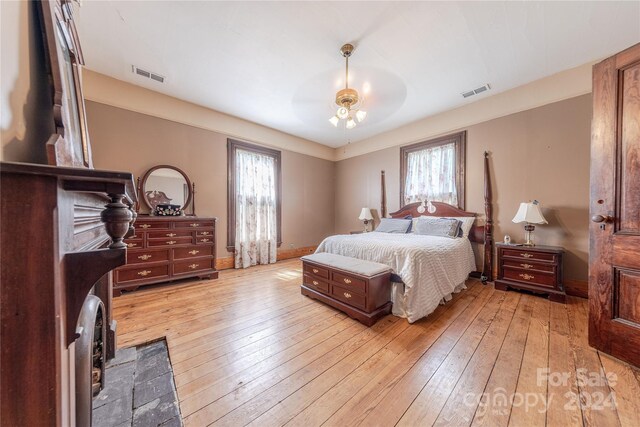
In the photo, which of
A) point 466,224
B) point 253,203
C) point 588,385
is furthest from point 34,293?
point 466,224

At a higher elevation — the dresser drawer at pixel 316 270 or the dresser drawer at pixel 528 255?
the dresser drawer at pixel 528 255

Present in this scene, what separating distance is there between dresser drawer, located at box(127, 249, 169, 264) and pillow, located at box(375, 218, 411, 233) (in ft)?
11.3

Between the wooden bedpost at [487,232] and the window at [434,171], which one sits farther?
the window at [434,171]

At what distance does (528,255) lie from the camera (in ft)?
9.14

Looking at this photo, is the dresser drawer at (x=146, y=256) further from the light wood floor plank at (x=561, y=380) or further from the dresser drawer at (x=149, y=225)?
the light wood floor plank at (x=561, y=380)

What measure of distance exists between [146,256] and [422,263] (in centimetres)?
336

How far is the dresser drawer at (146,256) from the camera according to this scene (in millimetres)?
2859

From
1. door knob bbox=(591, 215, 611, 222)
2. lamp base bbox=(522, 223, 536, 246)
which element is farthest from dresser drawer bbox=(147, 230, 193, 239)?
lamp base bbox=(522, 223, 536, 246)

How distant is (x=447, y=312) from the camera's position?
234 cm

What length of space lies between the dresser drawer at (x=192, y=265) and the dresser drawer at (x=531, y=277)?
13.6 feet

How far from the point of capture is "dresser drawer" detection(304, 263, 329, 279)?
253 centimetres

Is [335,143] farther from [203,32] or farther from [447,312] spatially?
[447,312]

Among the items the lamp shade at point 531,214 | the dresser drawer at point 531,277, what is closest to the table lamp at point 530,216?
the lamp shade at point 531,214

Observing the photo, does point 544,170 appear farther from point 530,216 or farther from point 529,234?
point 529,234
